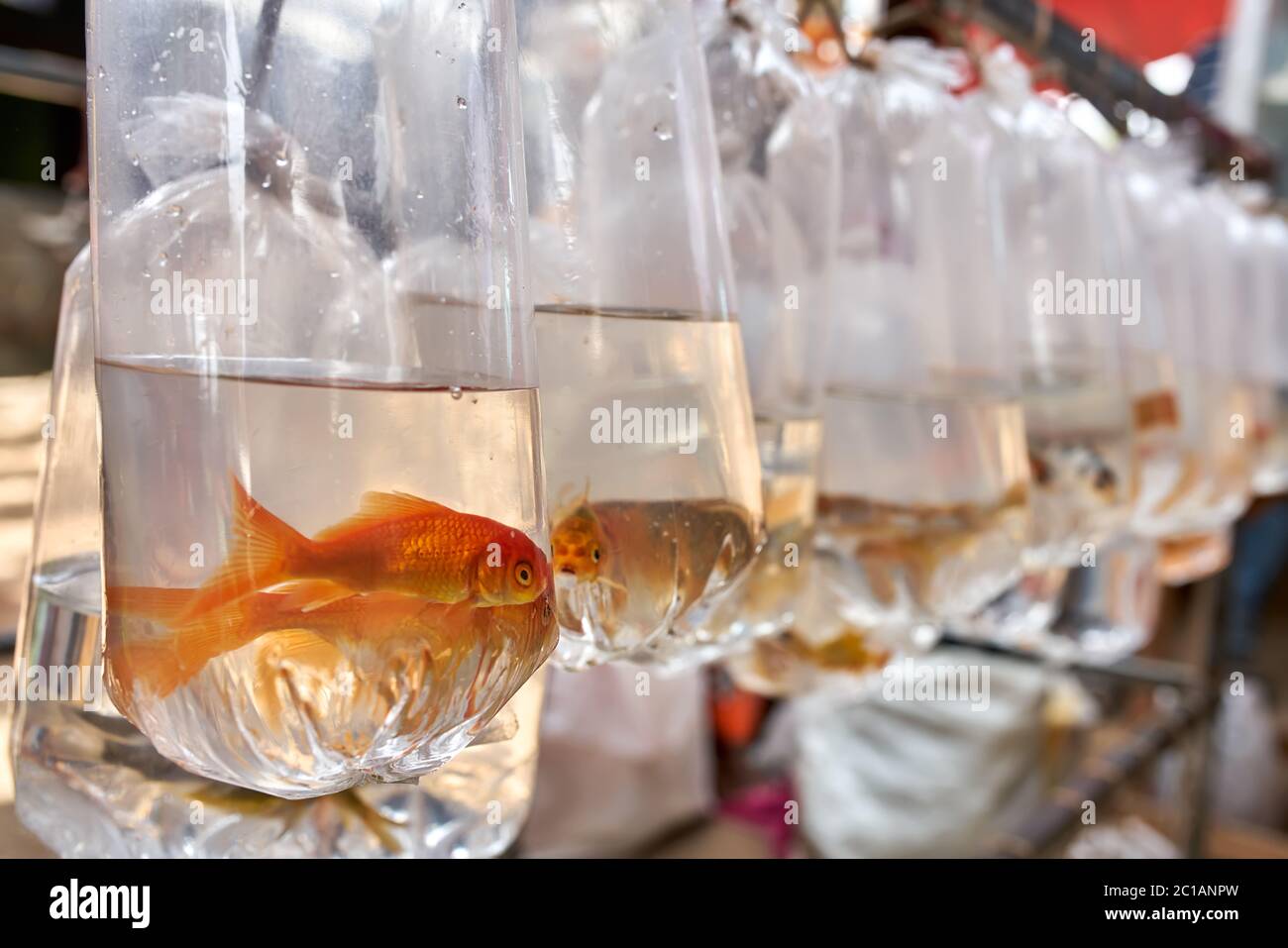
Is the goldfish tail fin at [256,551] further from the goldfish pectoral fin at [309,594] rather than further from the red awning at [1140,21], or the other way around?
the red awning at [1140,21]

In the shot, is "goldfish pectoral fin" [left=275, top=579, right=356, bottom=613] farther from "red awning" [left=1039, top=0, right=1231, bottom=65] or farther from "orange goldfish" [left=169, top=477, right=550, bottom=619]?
"red awning" [left=1039, top=0, right=1231, bottom=65]

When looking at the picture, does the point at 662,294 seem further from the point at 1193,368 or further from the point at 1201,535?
the point at 1201,535

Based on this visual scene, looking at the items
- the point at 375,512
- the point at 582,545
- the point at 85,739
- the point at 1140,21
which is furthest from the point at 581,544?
the point at 1140,21

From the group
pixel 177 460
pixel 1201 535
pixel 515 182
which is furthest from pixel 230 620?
pixel 1201 535

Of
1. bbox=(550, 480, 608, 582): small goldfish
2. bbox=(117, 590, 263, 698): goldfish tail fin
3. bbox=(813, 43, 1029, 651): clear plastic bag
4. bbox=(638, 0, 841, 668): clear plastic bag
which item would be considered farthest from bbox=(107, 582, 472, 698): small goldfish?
bbox=(813, 43, 1029, 651): clear plastic bag

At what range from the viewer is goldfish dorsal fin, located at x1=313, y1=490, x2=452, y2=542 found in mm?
285

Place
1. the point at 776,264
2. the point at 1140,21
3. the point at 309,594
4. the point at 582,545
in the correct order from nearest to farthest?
1. the point at 309,594
2. the point at 582,545
3. the point at 776,264
4. the point at 1140,21

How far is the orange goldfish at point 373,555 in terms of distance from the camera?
0.28 metres

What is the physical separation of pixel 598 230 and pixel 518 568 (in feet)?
0.57

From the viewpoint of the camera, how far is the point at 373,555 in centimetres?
28

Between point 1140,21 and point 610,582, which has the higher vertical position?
point 1140,21

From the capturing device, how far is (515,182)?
1.12 ft

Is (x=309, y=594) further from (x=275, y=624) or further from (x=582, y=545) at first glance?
(x=582, y=545)

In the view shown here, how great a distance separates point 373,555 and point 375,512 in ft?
0.04
